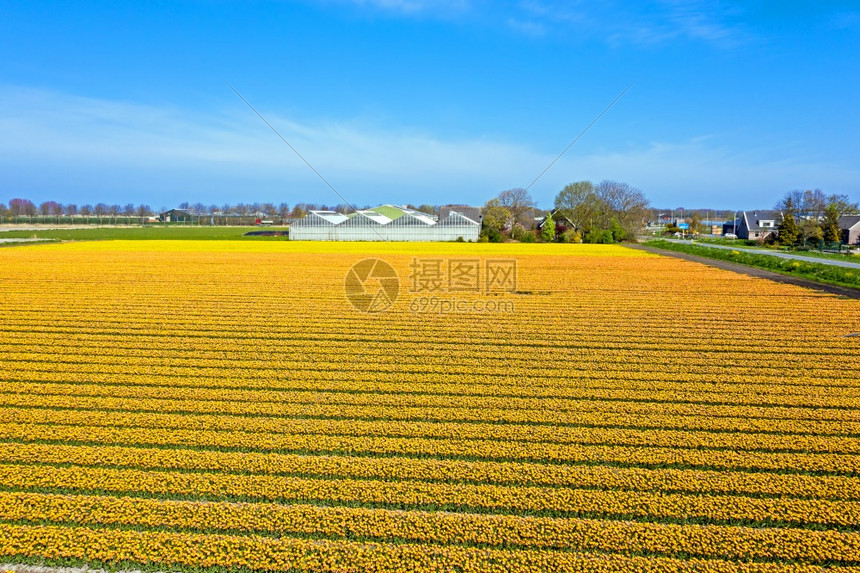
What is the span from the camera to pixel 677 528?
6.00 metres

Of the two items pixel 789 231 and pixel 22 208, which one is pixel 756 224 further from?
pixel 22 208

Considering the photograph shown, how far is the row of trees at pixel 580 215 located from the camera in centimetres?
7631

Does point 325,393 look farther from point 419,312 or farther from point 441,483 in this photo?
point 419,312

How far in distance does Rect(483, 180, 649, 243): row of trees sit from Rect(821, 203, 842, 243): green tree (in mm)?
24140

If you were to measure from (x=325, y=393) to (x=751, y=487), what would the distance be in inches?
287

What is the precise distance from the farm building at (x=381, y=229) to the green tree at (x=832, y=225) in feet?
147

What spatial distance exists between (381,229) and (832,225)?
58.2 metres

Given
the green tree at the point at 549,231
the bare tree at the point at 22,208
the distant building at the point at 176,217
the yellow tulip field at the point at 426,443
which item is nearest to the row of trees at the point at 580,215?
the green tree at the point at 549,231

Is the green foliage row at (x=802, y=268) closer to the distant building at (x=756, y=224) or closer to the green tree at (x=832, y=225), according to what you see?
the green tree at (x=832, y=225)

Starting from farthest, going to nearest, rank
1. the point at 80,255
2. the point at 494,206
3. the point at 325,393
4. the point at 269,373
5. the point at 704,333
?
the point at 494,206
the point at 80,255
the point at 704,333
the point at 269,373
the point at 325,393

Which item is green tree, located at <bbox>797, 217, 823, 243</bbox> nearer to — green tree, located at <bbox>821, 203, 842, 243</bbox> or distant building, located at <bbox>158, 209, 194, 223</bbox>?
green tree, located at <bbox>821, 203, 842, 243</bbox>

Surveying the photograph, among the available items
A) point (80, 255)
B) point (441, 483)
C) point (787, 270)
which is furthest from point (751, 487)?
point (80, 255)

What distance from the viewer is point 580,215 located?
81.6 metres

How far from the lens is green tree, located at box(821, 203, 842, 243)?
63.8 metres
